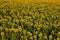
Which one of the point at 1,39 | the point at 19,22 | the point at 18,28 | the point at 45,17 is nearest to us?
the point at 1,39

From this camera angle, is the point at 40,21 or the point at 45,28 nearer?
the point at 45,28

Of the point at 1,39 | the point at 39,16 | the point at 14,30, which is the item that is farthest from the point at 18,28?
the point at 39,16

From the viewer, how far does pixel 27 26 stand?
3.36m

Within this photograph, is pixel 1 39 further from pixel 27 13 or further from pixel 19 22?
pixel 27 13

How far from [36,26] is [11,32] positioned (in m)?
0.44

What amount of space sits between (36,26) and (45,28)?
5.4 inches

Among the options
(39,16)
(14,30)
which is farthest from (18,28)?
(39,16)

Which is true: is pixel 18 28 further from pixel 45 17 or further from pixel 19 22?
pixel 45 17

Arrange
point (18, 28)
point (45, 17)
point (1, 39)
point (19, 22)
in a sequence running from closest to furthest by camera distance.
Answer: point (1, 39), point (18, 28), point (19, 22), point (45, 17)

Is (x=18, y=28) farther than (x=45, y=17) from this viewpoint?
No

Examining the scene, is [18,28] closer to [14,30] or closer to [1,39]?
[14,30]

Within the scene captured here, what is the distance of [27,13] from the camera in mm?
4227

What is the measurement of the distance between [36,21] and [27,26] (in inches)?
11.0

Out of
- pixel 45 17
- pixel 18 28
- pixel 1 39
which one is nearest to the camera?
pixel 1 39
